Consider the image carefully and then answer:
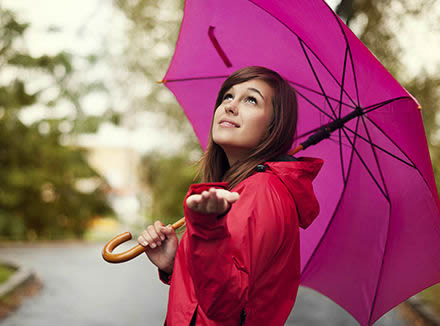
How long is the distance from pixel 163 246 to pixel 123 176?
3473cm

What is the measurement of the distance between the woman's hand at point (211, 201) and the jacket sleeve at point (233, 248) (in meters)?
0.02

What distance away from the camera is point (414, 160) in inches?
97.8

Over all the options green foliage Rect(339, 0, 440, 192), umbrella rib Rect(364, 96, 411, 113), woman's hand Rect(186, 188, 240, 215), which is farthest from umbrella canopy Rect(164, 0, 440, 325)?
green foliage Rect(339, 0, 440, 192)

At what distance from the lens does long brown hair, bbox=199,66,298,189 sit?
2.19 m

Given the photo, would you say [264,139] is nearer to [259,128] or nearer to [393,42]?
[259,128]

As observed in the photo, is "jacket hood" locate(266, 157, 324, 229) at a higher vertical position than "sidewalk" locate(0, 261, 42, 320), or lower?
lower

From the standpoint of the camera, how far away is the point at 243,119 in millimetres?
2242

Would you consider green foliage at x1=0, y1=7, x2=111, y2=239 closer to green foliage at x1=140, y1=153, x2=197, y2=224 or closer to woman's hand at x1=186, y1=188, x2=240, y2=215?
green foliage at x1=140, y1=153, x2=197, y2=224

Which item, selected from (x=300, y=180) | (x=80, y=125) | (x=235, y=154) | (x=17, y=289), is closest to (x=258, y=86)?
(x=235, y=154)

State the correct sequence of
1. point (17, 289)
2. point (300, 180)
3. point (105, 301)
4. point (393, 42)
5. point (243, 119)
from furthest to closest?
point (393, 42) → point (17, 289) → point (105, 301) → point (243, 119) → point (300, 180)

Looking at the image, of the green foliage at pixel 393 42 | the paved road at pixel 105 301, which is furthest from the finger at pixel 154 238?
the green foliage at pixel 393 42

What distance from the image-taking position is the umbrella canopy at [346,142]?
240cm

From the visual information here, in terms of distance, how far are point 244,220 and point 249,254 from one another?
0.39 feet

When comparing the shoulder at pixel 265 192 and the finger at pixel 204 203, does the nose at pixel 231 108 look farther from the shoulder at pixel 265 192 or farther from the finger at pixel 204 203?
the finger at pixel 204 203
